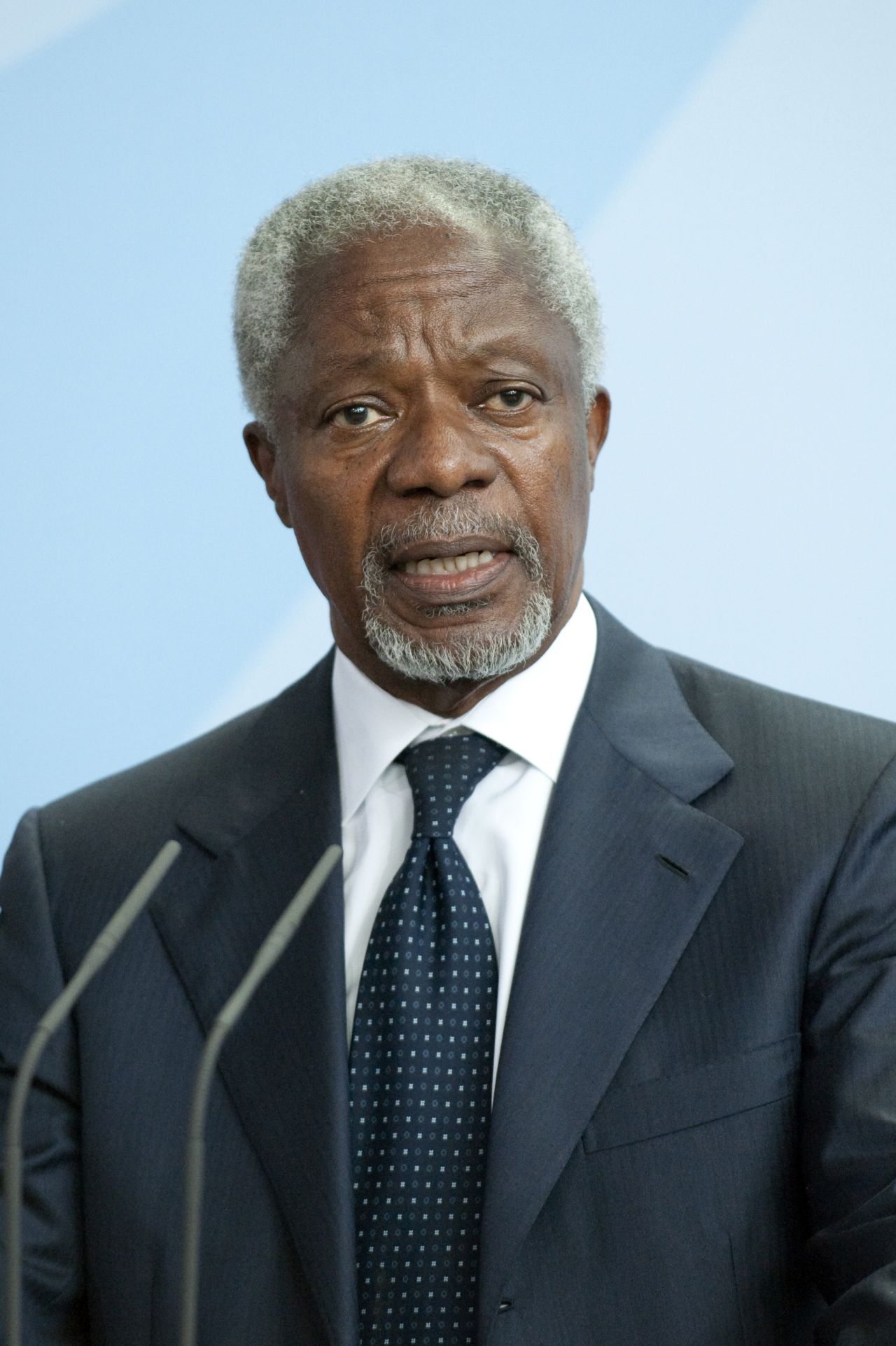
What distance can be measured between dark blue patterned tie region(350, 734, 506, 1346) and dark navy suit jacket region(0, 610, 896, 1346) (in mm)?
35

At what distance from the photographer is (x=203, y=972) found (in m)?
1.86

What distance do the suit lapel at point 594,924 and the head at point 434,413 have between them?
16 cm

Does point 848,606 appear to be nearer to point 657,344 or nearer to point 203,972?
point 657,344

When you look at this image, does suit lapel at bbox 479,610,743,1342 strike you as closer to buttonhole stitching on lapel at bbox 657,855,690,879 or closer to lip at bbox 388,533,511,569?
buttonhole stitching on lapel at bbox 657,855,690,879

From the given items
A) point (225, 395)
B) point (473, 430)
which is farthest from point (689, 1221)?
point (225, 395)

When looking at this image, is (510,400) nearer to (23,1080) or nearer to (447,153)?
(447,153)

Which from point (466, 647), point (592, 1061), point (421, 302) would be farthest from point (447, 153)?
point (592, 1061)

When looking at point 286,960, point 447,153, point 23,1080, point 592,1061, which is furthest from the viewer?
point 447,153

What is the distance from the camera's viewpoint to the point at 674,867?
5.83 ft

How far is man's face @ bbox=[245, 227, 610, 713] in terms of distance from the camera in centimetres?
186

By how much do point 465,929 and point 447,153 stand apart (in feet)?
4.06

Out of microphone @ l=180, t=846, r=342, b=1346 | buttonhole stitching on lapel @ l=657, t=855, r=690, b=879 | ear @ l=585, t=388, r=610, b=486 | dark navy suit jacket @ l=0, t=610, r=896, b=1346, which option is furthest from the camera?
ear @ l=585, t=388, r=610, b=486

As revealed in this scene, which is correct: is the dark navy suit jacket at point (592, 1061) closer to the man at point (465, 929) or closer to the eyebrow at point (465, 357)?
the man at point (465, 929)

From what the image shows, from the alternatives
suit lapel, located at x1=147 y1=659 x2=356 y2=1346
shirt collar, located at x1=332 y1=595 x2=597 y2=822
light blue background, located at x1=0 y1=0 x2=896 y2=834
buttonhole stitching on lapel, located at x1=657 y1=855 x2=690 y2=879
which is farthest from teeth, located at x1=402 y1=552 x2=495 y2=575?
light blue background, located at x1=0 y1=0 x2=896 y2=834
